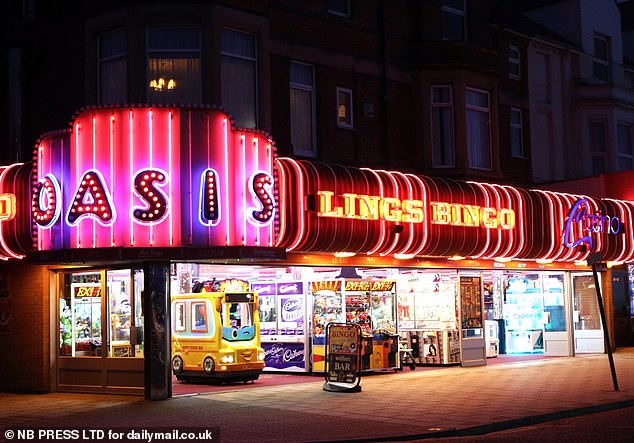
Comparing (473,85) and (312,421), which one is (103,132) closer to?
(312,421)

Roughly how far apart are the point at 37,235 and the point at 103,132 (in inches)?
101

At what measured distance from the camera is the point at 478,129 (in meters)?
26.9

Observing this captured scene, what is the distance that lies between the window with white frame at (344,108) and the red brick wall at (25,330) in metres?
8.31

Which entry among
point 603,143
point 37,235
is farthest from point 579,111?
point 37,235

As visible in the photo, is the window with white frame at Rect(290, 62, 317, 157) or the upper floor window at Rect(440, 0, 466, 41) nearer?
the window with white frame at Rect(290, 62, 317, 157)

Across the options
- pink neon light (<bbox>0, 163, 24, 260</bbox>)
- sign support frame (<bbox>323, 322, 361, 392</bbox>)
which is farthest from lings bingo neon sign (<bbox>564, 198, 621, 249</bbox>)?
pink neon light (<bbox>0, 163, 24, 260</bbox>)

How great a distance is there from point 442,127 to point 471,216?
3.56 m

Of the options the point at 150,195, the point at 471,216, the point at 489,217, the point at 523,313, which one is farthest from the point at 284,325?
the point at 523,313

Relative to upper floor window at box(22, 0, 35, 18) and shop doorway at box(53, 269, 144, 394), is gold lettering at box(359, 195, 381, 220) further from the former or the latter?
upper floor window at box(22, 0, 35, 18)

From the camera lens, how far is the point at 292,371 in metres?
24.3

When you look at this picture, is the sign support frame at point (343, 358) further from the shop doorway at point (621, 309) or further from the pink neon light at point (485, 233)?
the shop doorway at point (621, 309)

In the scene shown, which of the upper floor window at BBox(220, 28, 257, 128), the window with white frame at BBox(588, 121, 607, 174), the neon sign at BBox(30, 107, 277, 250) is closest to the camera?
the neon sign at BBox(30, 107, 277, 250)

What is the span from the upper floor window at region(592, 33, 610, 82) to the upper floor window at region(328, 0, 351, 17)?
39.9 feet

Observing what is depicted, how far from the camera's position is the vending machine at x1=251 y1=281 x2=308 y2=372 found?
79.2ft
